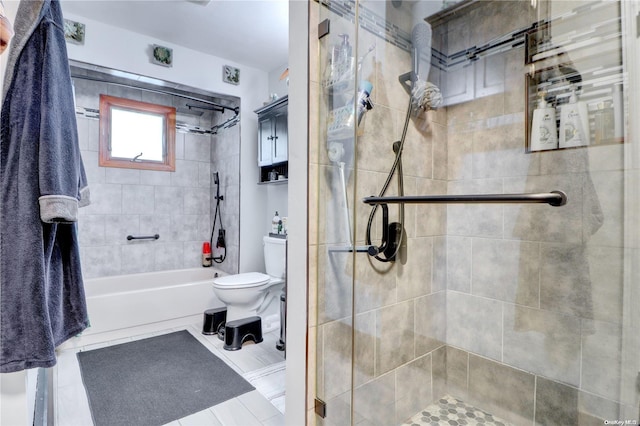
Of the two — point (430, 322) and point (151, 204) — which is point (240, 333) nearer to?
point (430, 322)

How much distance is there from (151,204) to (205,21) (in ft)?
6.16

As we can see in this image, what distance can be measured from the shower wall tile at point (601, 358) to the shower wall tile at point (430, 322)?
591 millimetres

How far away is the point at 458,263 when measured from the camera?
170 cm

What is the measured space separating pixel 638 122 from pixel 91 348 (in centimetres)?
323

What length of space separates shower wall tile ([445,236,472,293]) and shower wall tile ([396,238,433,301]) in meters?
0.12

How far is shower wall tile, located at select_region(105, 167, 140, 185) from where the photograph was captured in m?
3.19

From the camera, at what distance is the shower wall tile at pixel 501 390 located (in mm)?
1439

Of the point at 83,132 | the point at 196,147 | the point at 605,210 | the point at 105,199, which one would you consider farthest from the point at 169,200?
the point at 605,210

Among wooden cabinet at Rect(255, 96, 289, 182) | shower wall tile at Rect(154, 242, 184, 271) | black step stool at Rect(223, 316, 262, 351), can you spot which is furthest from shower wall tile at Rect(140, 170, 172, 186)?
black step stool at Rect(223, 316, 262, 351)

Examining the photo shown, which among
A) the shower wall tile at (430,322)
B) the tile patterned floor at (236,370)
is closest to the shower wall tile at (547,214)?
the shower wall tile at (430,322)

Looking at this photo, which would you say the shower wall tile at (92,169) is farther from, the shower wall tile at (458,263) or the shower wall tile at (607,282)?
the shower wall tile at (607,282)

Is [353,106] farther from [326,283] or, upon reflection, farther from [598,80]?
[598,80]

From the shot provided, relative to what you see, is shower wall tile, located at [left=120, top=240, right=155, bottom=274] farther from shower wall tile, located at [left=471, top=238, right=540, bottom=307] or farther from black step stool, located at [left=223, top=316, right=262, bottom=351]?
shower wall tile, located at [left=471, top=238, right=540, bottom=307]

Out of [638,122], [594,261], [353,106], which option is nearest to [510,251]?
[594,261]
